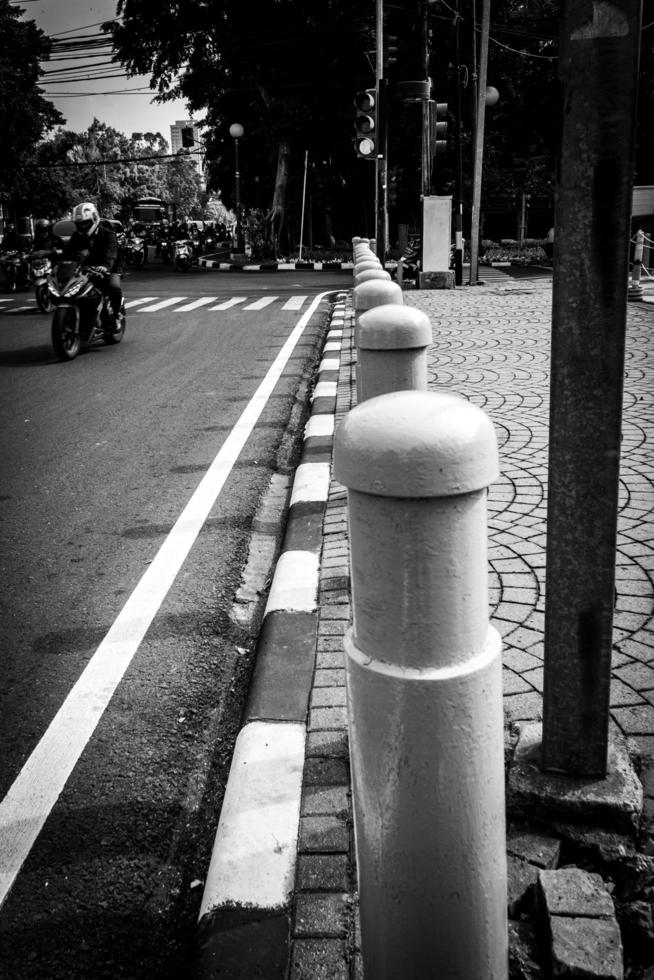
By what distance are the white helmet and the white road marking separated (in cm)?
880

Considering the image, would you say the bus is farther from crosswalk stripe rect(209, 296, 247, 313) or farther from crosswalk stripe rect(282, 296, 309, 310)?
crosswalk stripe rect(282, 296, 309, 310)

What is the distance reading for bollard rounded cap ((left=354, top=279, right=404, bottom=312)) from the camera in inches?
177

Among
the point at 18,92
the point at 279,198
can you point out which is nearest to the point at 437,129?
the point at 279,198

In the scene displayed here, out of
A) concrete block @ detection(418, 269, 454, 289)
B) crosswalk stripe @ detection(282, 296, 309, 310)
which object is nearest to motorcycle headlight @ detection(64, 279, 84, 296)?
crosswalk stripe @ detection(282, 296, 309, 310)

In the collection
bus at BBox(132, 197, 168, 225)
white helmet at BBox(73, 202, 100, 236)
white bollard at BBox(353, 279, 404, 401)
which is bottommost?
white bollard at BBox(353, 279, 404, 401)

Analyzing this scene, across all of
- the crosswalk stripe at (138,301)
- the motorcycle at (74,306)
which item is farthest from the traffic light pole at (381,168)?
the motorcycle at (74,306)

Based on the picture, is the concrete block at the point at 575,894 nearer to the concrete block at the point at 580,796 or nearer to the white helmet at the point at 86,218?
the concrete block at the point at 580,796

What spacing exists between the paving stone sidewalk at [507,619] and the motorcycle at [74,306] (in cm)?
378

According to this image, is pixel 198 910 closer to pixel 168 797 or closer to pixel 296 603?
pixel 168 797

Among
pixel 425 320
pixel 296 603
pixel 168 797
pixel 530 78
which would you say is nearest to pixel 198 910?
pixel 168 797

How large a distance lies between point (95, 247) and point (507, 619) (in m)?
8.74

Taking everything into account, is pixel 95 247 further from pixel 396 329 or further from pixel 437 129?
pixel 396 329

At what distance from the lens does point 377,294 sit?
14.9 ft

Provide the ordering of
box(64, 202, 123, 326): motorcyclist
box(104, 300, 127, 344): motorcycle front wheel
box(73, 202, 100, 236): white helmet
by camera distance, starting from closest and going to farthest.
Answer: box(73, 202, 100, 236): white helmet → box(64, 202, 123, 326): motorcyclist → box(104, 300, 127, 344): motorcycle front wheel
